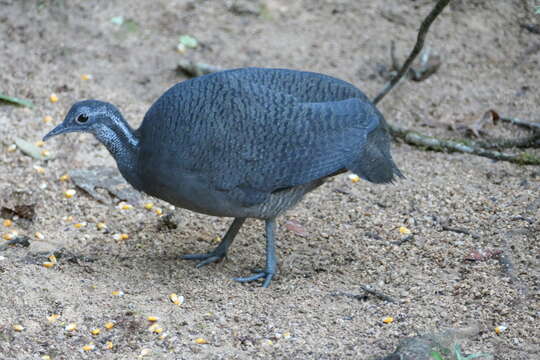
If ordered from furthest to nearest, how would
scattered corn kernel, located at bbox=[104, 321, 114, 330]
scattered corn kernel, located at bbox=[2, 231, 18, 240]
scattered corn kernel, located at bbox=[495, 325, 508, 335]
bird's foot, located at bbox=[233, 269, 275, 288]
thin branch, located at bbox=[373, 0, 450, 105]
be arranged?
1. thin branch, located at bbox=[373, 0, 450, 105]
2. scattered corn kernel, located at bbox=[2, 231, 18, 240]
3. bird's foot, located at bbox=[233, 269, 275, 288]
4. scattered corn kernel, located at bbox=[104, 321, 114, 330]
5. scattered corn kernel, located at bbox=[495, 325, 508, 335]

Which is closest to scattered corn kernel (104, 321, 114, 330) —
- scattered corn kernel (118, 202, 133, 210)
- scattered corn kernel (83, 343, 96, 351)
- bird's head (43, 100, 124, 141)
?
scattered corn kernel (83, 343, 96, 351)

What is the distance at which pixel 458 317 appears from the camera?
4.36m

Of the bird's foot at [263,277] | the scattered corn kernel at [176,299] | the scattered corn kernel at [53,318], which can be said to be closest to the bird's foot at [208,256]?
the bird's foot at [263,277]

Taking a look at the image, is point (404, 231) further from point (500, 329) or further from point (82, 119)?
point (82, 119)

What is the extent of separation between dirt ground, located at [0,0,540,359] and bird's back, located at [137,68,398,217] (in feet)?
2.26

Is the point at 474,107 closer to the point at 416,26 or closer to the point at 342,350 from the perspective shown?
the point at 416,26

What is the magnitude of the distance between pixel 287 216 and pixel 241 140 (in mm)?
1388

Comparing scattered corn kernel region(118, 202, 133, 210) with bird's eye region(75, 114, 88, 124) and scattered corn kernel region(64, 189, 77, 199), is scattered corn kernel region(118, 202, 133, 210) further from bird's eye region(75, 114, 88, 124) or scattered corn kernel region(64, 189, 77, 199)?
bird's eye region(75, 114, 88, 124)

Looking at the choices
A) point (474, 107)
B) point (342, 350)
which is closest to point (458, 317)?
point (342, 350)

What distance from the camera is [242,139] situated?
4641mm

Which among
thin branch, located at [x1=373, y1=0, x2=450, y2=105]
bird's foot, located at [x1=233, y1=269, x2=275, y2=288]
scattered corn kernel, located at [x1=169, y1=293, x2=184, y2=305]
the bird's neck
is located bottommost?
bird's foot, located at [x1=233, y1=269, x2=275, y2=288]

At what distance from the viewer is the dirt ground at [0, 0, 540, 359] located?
430 cm

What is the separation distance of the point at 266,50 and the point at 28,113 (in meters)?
2.50

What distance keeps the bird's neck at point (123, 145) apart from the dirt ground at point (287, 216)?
0.69 metres
